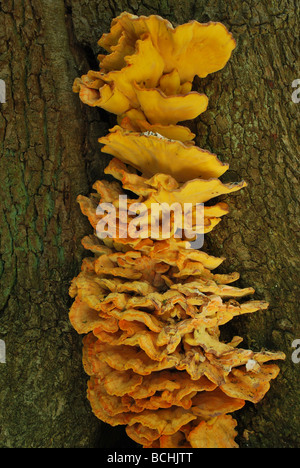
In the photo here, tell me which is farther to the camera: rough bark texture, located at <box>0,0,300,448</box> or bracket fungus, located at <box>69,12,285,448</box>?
rough bark texture, located at <box>0,0,300,448</box>

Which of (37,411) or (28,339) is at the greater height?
(28,339)

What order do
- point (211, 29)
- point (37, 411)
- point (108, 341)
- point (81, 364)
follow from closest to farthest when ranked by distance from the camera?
point (211, 29) < point (108, 341) < point (37, 411) < point (81, 364)

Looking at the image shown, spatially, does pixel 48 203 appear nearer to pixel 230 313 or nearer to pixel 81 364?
pixel 81 364

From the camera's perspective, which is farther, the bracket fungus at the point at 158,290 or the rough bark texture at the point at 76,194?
the rough bark texture at the point at 76,194

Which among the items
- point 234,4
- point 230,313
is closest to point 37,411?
point 230,313
